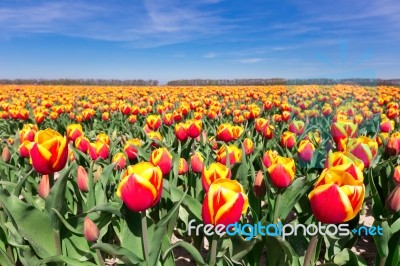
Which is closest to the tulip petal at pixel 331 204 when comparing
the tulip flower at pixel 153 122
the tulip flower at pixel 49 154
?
the tulip flower at pixel 49 154

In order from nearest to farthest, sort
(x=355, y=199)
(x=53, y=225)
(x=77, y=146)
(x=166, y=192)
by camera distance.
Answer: (x=355, y=199) < (x=53, y=225) < (x=166, y=192) < (x=77, y=146)

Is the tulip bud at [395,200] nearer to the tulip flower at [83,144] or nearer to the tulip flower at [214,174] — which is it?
the tulip flower at [214,174]

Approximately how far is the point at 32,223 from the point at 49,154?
0.40 meters

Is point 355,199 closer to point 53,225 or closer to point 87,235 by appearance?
point 87,235

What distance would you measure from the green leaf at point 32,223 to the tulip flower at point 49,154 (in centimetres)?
20

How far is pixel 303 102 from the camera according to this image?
7.65 meters

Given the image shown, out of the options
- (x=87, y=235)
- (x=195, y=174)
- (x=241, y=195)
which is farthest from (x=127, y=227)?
(x=195, y=174)

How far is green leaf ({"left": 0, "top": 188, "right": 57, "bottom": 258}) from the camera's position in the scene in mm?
1907

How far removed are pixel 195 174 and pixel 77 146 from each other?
48.8 inches

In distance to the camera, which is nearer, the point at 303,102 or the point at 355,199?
the point at 355,199

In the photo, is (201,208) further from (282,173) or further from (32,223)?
(32,223)

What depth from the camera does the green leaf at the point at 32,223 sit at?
1907 millimetres

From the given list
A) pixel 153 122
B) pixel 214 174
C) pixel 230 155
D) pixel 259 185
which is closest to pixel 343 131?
pixel 230 155

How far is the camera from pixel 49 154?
1937 mm
